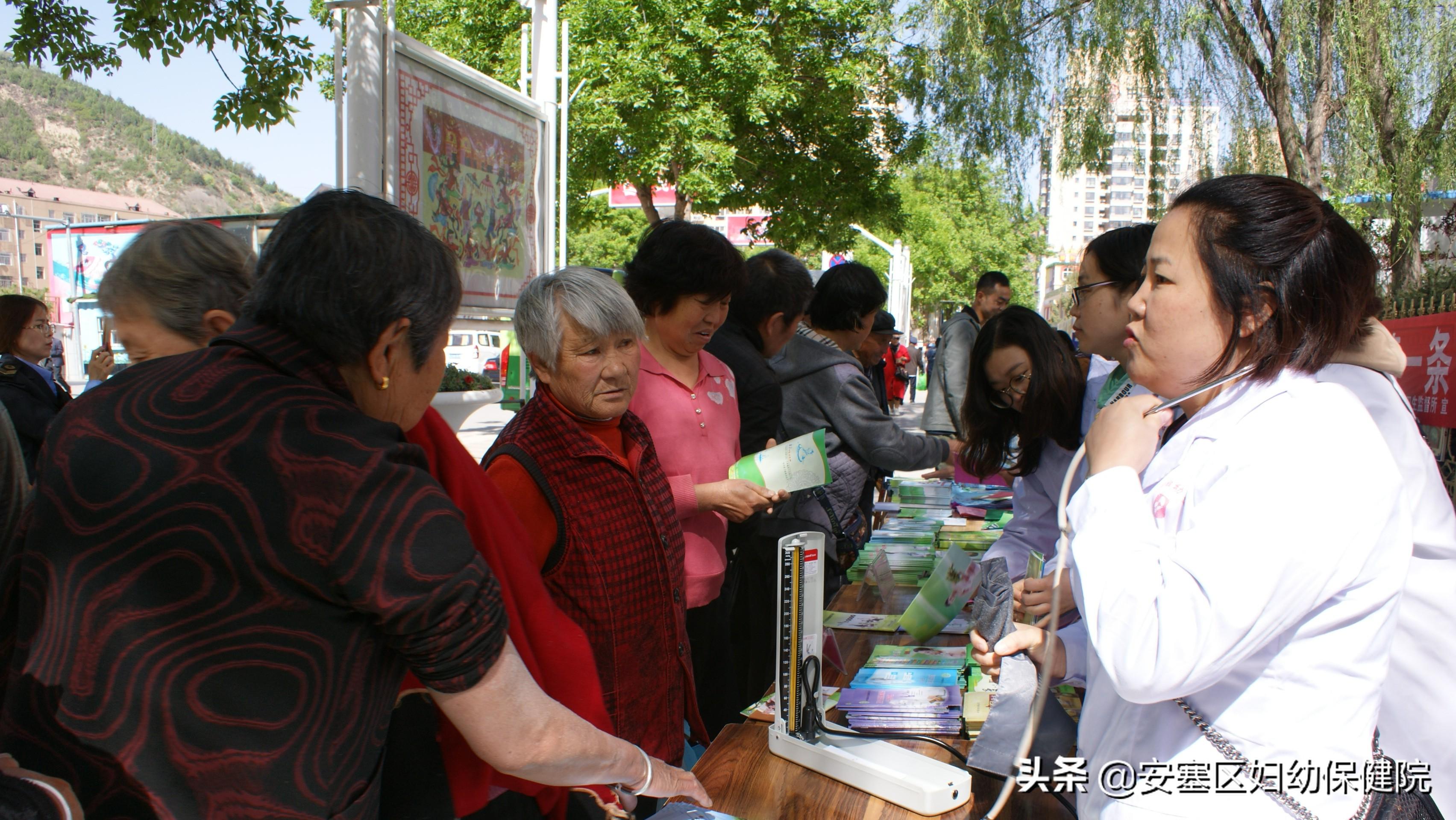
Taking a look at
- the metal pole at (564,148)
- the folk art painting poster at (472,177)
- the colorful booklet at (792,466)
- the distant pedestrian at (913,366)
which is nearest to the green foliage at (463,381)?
the metal pole at (564,148)

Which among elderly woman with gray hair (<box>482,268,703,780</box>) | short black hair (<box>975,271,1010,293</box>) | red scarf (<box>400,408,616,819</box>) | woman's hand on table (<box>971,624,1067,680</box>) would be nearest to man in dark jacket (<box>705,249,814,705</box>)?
elderly woman with gray hair (<box>482,268,703,780</box>)

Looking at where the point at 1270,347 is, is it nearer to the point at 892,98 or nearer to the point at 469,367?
the point at 892,98

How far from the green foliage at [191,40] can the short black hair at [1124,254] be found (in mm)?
4521

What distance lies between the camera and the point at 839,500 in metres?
3.45

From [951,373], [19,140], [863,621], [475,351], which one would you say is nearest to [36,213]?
[19,140]

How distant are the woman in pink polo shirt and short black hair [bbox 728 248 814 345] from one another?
1.46ft

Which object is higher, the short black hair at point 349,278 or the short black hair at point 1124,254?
the short black hair at point 1124,254

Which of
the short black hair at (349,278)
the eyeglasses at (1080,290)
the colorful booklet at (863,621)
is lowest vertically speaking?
the colorful booklet at (863,621)

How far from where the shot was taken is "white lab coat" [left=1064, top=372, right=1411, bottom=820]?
3.48 feet

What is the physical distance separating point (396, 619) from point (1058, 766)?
103 centimetres

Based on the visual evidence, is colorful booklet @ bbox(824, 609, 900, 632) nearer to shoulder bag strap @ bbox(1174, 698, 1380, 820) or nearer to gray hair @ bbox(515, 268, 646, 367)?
gray hair @ bbox(515, 268, 646, 367)

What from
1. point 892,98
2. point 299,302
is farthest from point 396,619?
point 892,98

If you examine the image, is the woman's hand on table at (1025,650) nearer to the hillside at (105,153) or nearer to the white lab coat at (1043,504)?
the white lab coat at (1043,504)

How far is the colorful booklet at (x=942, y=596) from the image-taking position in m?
2.49
